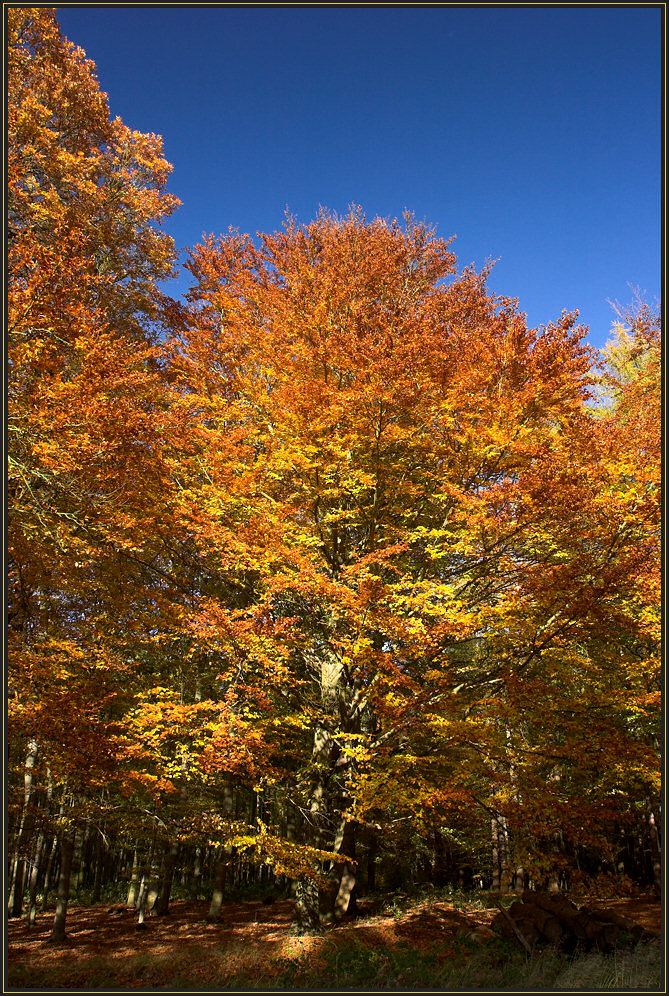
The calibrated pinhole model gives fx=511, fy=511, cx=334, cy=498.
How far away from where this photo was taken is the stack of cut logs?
346 inches

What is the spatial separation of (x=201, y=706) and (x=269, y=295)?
9852 mm

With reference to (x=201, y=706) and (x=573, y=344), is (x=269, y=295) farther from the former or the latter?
(x=201, y=706)

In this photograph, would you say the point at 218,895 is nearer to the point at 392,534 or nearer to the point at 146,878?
the point at 146,878

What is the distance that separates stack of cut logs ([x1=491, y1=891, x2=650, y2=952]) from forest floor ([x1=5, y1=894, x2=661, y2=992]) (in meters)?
0.45

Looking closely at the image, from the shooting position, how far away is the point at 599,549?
9328 millimetres

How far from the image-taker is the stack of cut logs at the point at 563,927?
8.78 metres

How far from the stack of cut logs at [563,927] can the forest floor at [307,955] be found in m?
0.45

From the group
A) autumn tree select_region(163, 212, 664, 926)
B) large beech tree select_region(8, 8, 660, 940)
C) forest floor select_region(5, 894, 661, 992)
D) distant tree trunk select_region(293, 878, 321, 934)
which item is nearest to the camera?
forest floor select_region(5, 894, 661, 992)

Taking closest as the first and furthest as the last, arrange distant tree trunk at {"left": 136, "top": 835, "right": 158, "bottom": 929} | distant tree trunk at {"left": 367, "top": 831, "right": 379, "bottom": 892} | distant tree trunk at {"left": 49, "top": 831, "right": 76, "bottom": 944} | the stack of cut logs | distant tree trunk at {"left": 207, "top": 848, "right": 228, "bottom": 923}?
the stack of cut logs, distant tree trunk at {"left": 49, "top": 831, "right": 76, "bottom": 944}, distant tree trunk at {"left": 136, "top": 835, "right": 158, "bottom": 929}, distant tree trunk at {"left": 207, "top": 848, "right": 228, "bottom": 923}, distant tree trunk at {"left": 367, "top": 831, "right": 379, "bottom": 892}

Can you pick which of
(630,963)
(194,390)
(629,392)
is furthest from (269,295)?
(630,963)

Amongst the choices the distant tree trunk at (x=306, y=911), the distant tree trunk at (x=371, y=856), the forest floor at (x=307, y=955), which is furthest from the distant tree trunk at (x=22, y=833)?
the distant tree trunk at (x=371, y=856)

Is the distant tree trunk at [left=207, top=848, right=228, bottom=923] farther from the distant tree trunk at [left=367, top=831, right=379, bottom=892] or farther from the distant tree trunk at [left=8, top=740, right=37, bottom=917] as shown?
the distant tree trunk at [left=8, top=740, right=37, bottom=917]

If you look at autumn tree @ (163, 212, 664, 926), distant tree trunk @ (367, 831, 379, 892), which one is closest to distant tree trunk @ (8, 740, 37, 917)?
autumn tree @ (163, 212, 664, 926)

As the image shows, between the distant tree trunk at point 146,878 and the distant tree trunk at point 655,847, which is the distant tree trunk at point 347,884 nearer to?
the distant tree trunk at point 146,878
